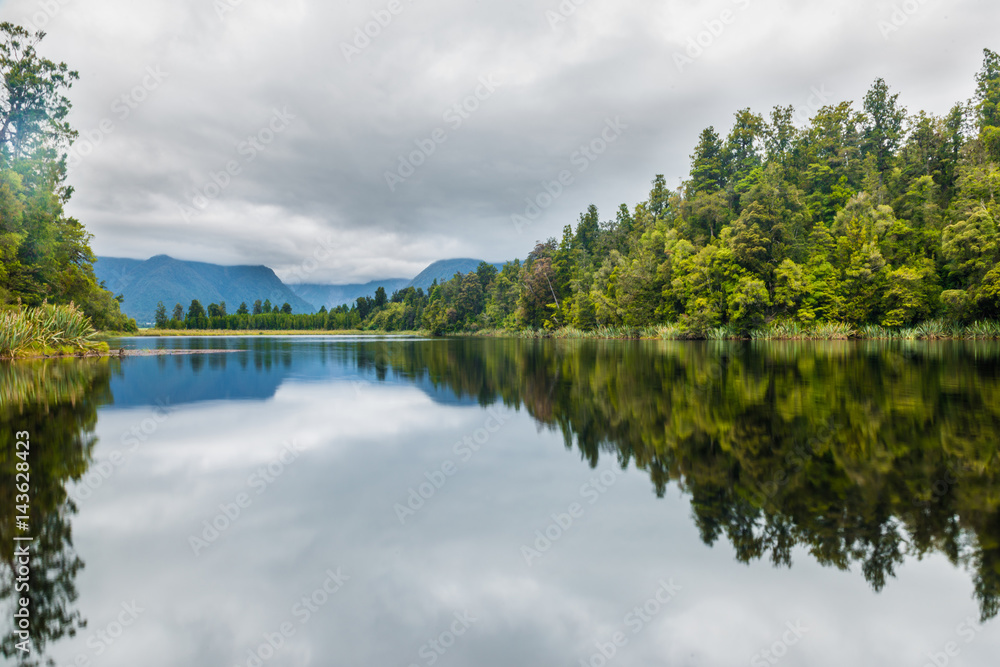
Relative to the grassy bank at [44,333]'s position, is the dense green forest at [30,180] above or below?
above

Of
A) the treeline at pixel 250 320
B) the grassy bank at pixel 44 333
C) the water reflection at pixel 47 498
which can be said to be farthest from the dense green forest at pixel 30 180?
the treeline at pixel 250 320

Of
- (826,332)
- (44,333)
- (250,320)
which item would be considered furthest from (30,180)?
(250,320)

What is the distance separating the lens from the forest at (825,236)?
42625 millimetres

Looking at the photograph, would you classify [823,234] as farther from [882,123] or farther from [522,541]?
[522,541]

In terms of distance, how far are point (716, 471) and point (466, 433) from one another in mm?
4341

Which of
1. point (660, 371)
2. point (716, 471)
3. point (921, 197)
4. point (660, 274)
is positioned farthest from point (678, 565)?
point (921, 197)

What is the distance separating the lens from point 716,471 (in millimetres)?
5969

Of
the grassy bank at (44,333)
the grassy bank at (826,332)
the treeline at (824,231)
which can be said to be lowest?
the grassy bank at (826,332)

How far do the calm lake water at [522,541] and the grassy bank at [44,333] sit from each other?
22.2m

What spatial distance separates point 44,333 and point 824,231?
6411 centimetres

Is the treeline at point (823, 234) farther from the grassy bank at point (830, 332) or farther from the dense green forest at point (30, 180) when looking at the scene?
the dense green forest at point (30, 180)

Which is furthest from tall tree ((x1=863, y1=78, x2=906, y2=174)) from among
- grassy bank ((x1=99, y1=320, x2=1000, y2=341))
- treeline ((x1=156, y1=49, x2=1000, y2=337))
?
grassy bank ((x1=99, y1=320, x2=1000, y2=341))

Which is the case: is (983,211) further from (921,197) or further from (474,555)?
(474,555)

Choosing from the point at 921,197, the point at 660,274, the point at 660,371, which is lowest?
the point at 660,371
